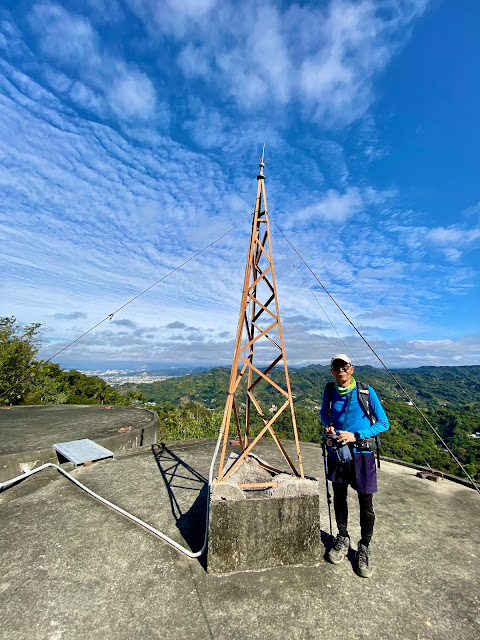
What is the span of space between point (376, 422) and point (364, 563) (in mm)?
1426

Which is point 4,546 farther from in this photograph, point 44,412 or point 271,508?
point 44,412

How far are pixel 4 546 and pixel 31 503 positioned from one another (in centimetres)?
109

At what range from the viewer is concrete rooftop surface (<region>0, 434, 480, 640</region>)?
2520 millimetres

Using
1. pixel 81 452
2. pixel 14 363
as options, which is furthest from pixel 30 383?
pixel 81 452

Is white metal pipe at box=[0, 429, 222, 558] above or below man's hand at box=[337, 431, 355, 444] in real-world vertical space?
Answer: below

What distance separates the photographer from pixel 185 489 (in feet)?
17.3

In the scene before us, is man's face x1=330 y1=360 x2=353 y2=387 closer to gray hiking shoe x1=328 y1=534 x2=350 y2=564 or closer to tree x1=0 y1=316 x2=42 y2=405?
gray hiking shoe x1=328 y1=534 x2=350 y2=564

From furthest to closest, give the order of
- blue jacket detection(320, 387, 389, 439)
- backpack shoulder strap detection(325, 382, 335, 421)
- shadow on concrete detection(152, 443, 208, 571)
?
shadow on concrete detection(152, 443, 208, 571) → backpack shoulder strap detection(325, 382, 335, 421) → blue jacket detection(320, 387, 389, 439)

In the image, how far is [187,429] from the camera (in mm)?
16375

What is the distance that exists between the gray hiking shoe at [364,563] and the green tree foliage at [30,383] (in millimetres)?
12960

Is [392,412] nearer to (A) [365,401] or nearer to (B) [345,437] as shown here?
(A) [365,401]

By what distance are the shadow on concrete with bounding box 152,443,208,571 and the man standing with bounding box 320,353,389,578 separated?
1.64 metres

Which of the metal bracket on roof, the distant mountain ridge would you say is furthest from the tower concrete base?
the distant mountain ridge

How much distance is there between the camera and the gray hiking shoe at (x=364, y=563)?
3090mm
